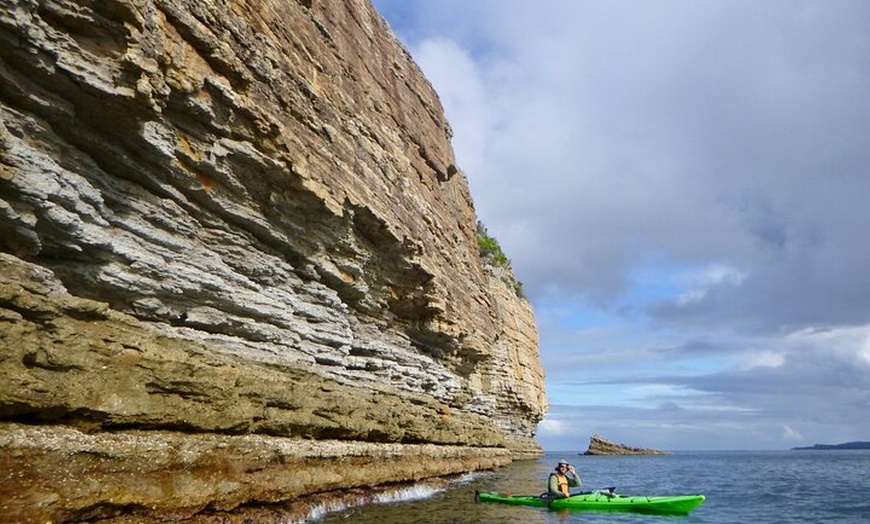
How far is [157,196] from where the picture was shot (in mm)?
13344

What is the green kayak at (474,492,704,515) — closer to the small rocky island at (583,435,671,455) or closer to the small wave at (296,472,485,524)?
the small wave at (296,472,485,524)

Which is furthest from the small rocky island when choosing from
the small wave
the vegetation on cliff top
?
the small wave

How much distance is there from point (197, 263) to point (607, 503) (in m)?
14.2

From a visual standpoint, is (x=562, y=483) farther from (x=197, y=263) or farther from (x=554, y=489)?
(x=197, y=263)

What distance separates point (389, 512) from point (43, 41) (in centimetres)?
1238

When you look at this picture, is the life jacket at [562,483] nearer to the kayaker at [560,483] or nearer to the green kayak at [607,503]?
the kayaker at [560,483]

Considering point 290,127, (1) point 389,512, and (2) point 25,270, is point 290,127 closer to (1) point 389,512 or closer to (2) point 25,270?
(2) point 25,270

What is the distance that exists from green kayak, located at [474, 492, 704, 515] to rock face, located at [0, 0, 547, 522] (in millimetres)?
3426

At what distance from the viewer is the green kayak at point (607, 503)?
747 inches

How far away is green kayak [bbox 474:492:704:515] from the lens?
62.2 ft

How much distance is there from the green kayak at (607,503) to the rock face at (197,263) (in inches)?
135

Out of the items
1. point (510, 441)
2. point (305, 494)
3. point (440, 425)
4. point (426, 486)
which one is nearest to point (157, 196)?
point (305, 494)

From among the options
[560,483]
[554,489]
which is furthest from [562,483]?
[554,489]

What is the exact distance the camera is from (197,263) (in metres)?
13.9
